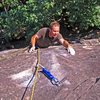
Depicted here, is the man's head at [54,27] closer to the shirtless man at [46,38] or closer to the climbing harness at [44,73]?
the shirtless man at [46,38]

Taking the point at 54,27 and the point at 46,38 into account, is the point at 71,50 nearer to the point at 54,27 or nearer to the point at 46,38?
the point at 54,27

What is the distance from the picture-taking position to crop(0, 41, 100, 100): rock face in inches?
209

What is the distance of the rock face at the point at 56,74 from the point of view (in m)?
5.30

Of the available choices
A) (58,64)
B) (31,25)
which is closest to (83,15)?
(31,25)

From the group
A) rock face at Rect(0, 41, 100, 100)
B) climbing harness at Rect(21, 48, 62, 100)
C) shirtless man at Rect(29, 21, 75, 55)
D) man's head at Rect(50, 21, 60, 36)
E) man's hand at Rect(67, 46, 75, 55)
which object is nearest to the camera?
rock face at Rect(0, 41, 100, 100)

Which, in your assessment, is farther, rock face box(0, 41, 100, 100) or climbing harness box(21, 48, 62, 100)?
climbing harness box(21, 48, 62, 100)

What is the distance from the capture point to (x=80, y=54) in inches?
260

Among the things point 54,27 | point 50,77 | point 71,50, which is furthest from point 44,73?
point 54,27

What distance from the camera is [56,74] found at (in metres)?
5.80

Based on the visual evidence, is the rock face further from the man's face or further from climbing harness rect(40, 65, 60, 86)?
the man's face

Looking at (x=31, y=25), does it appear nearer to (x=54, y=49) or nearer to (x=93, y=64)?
(x=54, y=49)

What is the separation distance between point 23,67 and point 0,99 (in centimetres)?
97

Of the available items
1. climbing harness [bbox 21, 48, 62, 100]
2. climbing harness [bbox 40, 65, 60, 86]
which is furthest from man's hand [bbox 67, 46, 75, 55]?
climbing harness [bbox 40, 65, 60, 86]

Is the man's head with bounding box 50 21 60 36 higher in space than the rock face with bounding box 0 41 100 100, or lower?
higher
